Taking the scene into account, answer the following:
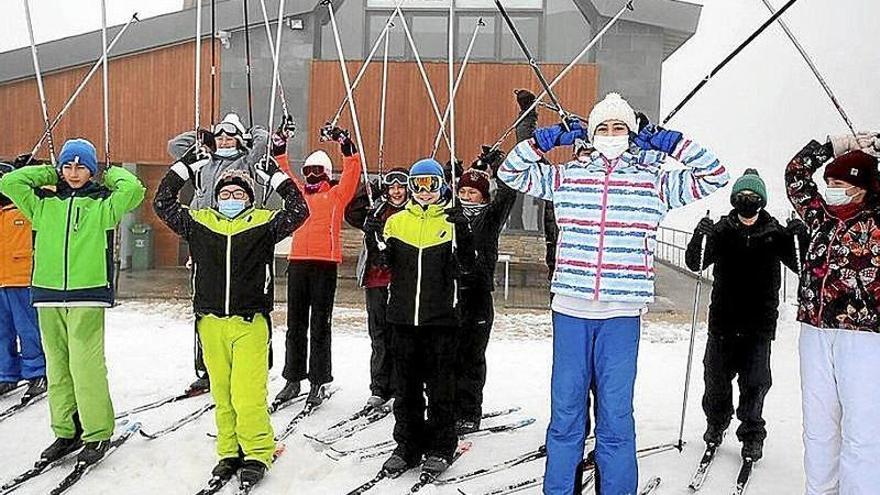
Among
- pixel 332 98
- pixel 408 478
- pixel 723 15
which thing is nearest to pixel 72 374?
pixel 408 478

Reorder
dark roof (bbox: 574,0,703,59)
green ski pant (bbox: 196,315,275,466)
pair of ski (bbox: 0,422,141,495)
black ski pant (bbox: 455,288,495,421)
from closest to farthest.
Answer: pair of ski (bbox: 0,422,141,495) < green ski pant (bbox: 196,315,275,466) < black ski pant (bbox: 455,288,495,421) < dark roof (bbox: 574,0,703,59)

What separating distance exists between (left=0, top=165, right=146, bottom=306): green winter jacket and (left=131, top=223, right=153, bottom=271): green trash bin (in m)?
10.6

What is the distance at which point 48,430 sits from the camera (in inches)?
189

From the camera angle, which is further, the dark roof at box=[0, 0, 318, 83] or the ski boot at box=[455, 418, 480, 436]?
the dark roof at box=[0, 0, 318, 83]

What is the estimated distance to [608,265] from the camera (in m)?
3.46

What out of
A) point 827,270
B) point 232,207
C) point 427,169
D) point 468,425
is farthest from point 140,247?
point 827,270

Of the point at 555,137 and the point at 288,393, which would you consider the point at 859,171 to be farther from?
the point at 288,393

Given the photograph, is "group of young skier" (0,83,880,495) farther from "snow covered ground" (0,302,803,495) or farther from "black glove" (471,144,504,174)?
"snow covered ground" (0,302,803,495)

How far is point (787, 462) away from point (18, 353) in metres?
5.12

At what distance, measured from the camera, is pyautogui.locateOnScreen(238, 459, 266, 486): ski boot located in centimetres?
394

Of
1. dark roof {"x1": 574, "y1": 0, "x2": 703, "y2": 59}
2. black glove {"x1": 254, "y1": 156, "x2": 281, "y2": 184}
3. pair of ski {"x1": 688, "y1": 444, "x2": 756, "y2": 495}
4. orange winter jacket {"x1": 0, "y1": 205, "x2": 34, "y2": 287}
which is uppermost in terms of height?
dark roof {"x1": 574, "y1": 0, "x2": 703, "y2": 59}

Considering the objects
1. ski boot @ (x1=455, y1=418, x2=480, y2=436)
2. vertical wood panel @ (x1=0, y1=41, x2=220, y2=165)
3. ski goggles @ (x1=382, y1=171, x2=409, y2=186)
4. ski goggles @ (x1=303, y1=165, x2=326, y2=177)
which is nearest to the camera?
ski goggles @ (x1=382, y1=171, x2=409, y2=186)

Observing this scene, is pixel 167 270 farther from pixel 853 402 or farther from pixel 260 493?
pixel 853 402

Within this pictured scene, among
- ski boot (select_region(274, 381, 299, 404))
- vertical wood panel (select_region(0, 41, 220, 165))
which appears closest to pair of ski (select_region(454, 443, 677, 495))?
ski boot (select_region(274, 381, 299, 404))
